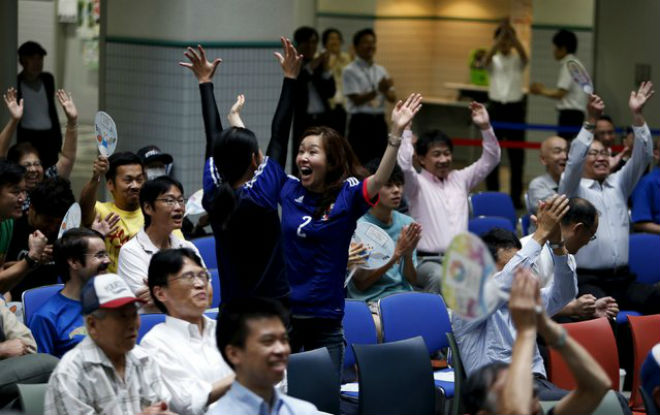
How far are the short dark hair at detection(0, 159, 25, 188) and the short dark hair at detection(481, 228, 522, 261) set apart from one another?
259cm

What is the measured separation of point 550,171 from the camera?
8.77 metres

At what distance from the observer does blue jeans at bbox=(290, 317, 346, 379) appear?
522cm

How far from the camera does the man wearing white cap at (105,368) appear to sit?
4.10 meters

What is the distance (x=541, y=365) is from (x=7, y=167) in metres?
3.08

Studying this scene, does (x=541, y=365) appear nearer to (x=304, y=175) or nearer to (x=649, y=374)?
(x=649, y=374)

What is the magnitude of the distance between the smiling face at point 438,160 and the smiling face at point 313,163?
3018 mm

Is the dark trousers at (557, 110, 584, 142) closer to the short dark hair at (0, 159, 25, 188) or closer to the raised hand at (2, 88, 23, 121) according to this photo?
the raised hand at (2, 88, 23, 121)

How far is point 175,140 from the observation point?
944 centimetres

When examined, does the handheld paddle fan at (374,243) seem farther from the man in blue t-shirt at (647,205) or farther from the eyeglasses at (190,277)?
the man in blue t-shirt at (647,205)

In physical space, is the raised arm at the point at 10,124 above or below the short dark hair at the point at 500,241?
above

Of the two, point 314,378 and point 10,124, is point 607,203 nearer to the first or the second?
point 314,378

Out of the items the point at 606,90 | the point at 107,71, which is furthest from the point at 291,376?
the point at 606,90

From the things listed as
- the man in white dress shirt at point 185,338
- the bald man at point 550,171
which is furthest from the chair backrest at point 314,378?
the bald man at point 550,171

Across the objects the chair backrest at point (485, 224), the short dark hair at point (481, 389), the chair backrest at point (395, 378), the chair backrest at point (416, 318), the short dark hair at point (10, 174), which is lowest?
the chair backrest at point (395, 378)
